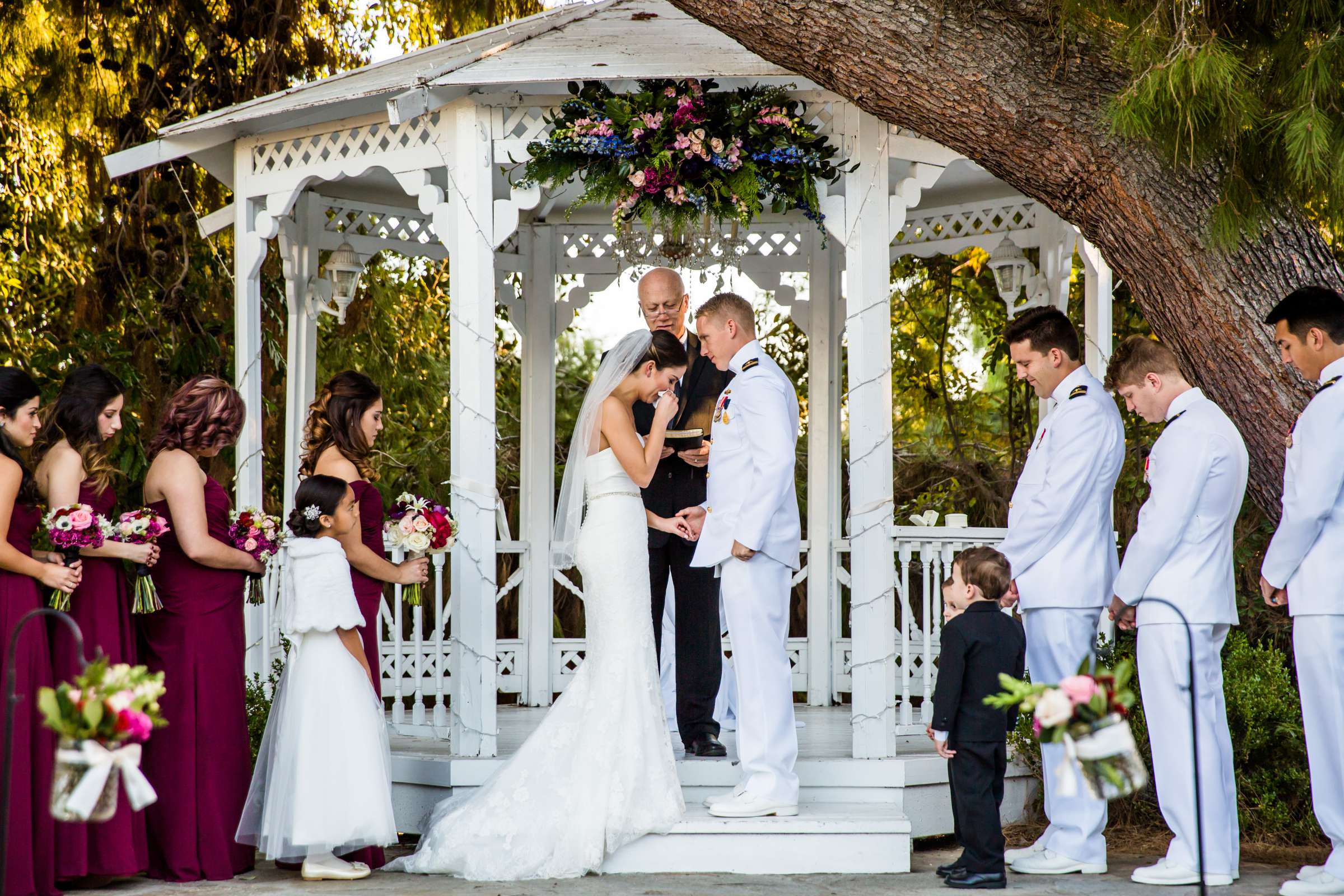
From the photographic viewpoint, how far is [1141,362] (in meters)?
5.15

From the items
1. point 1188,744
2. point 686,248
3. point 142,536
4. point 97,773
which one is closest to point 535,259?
point 686,248

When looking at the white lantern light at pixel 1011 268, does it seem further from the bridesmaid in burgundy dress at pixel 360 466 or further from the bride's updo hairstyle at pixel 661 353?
the bridesmaid in burgundy dress at pixel 360 466

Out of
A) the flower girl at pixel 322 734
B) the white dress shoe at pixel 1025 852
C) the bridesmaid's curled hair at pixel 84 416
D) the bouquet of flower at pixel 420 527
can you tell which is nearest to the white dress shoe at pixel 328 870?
the flower girl at pixel 322 734

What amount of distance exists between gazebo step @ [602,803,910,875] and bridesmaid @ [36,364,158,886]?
1822 millimetres

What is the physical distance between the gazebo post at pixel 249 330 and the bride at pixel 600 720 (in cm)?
179

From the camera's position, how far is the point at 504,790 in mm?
5344

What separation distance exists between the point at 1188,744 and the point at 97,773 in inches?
146

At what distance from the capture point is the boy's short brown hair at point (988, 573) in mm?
4871

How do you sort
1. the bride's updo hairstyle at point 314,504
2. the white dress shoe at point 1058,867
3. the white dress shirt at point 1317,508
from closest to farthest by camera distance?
the white dress shirt at point 1317,508
the bride's updo hairstyle at point 314,504
the white dress shoe at point 1058,867

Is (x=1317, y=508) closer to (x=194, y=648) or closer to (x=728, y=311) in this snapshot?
(x=728, y=311)

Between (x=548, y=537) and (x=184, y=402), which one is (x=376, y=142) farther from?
(x=548, y=537)

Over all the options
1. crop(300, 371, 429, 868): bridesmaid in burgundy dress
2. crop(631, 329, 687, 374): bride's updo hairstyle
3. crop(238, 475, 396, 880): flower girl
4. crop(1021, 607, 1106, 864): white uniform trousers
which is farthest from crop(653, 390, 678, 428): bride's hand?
crop(1021, 607, 1106, 864): white uniform trousers

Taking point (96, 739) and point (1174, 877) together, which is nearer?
point (96, 739)

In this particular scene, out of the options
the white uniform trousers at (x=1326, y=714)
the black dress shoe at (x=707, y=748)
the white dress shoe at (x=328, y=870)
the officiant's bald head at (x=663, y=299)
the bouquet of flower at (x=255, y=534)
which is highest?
the officiant's bald head at (x=663, y=299)
